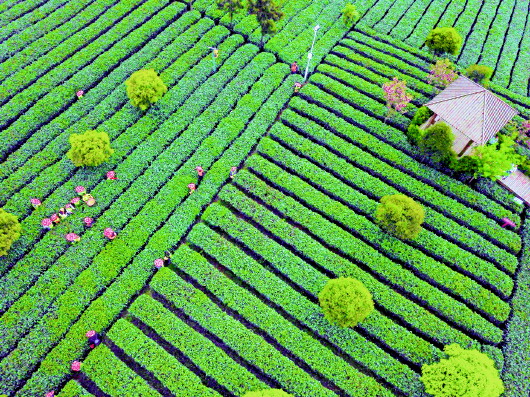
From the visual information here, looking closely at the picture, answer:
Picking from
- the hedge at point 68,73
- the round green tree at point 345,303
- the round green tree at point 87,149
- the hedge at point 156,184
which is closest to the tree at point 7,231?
the hedge at point 156,184

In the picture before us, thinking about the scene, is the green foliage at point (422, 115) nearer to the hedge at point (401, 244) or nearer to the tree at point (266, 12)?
the hedge at point (401, 244)

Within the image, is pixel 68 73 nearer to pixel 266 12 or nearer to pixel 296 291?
pixel 266 12

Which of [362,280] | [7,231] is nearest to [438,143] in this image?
[362,280]

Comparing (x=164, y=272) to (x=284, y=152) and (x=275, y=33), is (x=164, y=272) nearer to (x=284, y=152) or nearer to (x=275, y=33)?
(x=284, y=152)

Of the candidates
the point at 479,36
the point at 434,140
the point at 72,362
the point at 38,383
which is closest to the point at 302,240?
the point at 434,140

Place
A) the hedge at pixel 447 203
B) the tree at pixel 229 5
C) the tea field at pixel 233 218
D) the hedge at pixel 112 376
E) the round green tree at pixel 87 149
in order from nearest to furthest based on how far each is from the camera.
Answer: the hedge at pixel 112 376 → the tea field at pixel 233 218 → the round green tree at pixel 87 149 → the hedge at pixel 447 203 → the tree at pixel 229 5

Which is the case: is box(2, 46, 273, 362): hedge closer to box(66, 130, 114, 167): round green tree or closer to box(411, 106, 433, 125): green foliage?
box(66, 130, 114, 167): round green tree

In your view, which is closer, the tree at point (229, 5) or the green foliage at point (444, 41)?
the green foliage at point (444, 41)
